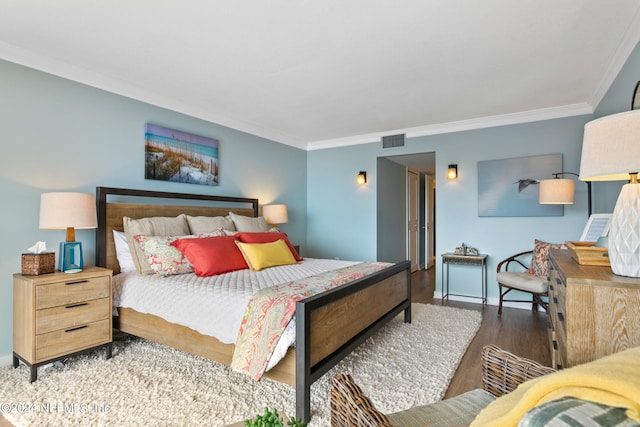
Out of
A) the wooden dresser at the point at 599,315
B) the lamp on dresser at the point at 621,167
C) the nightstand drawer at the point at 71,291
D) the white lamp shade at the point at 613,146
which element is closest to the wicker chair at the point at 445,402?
the wooden dresser at the point at 599,315

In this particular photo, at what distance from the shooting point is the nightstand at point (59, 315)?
230 centimetres

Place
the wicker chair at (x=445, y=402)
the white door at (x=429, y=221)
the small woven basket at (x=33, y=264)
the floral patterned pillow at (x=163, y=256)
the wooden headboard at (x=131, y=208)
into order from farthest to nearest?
1. the white door at (x=429, y=221)
2. the wooden headboard at (x=131, y=208)
3. the floral patterned pillow at (x=163, y=256)
4. the small woven basket at (x=33, y=264)
5. the wicker chair at (x=445, y=402)

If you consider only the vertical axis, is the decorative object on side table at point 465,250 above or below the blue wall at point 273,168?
below

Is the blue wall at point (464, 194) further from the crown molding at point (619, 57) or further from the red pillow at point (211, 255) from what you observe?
the red pillow at point (211, 255)

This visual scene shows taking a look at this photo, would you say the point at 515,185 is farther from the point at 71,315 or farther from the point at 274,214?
the point at 71,315

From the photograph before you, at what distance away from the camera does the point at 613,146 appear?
125 cm

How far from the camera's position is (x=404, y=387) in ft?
7.25

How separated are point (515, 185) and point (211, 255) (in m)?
3.76

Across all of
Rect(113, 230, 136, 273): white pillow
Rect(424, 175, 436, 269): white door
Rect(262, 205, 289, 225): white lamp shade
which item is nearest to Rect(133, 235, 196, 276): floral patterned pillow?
Rect(113, 230, 136, 273): white pillow

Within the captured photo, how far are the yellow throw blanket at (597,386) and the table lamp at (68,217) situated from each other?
9.54 ft

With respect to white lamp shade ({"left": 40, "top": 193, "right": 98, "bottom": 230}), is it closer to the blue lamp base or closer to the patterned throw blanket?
the blue lamp base

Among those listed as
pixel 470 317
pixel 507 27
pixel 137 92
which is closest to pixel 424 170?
pixel 470 317

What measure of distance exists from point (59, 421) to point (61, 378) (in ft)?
1.93

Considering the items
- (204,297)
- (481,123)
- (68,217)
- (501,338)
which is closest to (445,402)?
(204,297)
